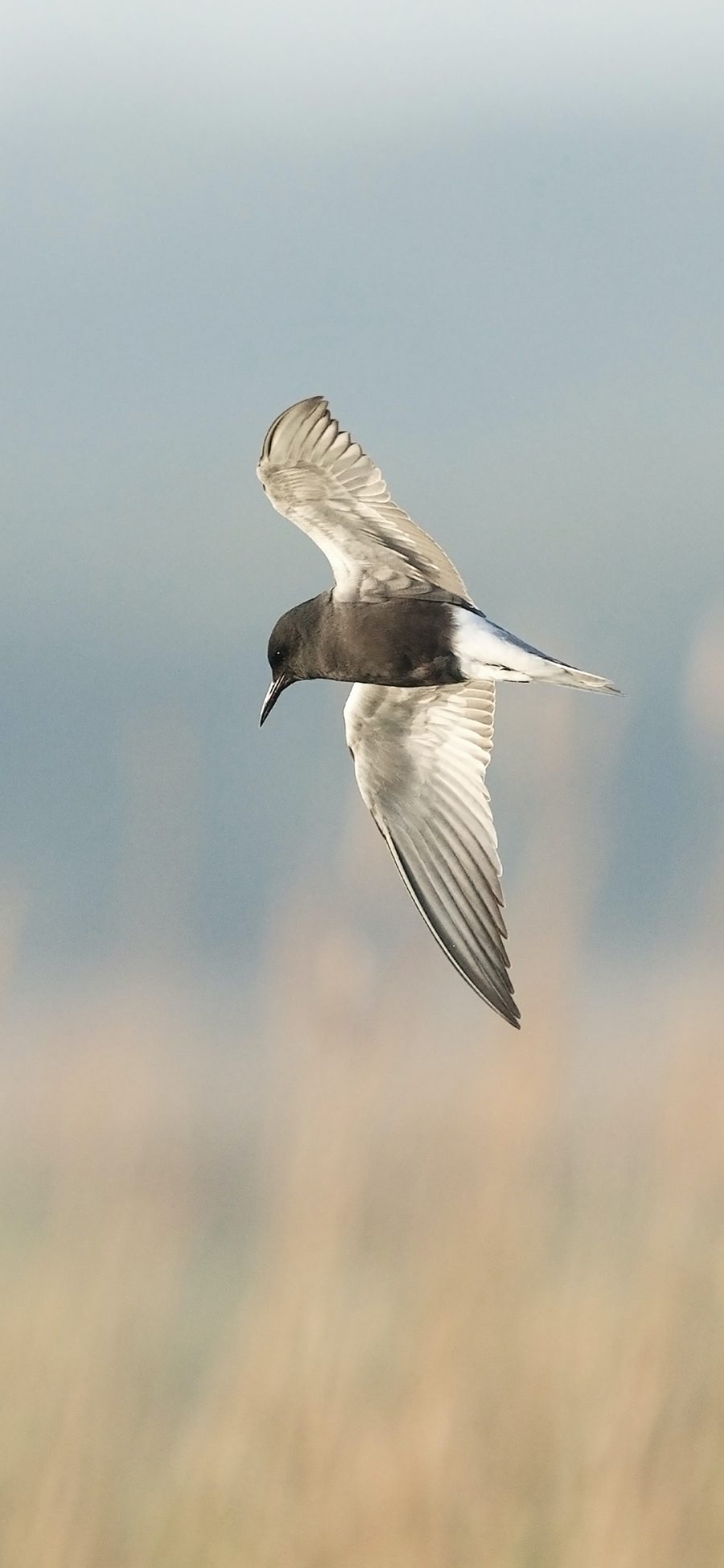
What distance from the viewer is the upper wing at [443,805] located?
227cm

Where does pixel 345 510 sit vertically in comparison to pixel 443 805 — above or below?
above

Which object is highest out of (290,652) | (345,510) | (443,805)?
(345,510)

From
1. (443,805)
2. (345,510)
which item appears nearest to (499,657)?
(345,510)

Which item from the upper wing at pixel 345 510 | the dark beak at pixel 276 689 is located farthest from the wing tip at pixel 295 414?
the dark beak at pixel 276 689

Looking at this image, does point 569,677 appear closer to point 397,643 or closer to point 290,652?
point 397,643

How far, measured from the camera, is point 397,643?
2295 millimetres

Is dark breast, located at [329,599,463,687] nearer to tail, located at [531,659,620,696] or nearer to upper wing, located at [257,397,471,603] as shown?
upper wing, located at [257,397,471,603]

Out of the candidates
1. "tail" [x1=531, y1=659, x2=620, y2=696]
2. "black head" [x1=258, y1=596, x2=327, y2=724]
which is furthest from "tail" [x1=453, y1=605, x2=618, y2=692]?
"black head" [x1=258, y1=596, x2=327, y2=724]

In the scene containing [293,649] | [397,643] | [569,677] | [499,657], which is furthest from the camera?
[293,649]

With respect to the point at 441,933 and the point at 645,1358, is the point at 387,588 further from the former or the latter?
the point at 645,1358

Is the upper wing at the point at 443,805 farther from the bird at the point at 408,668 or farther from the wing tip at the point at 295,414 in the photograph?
the wing tip at the point at 295,414

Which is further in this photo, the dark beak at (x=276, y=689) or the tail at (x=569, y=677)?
the dark beak at (x=276, y=689)

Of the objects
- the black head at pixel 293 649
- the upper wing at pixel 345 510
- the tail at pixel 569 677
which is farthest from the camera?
the black head at pixel 293 649

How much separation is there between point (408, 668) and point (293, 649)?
212 millimetres
